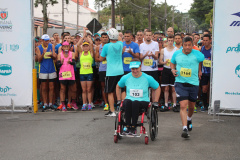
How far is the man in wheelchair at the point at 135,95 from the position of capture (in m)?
7.64

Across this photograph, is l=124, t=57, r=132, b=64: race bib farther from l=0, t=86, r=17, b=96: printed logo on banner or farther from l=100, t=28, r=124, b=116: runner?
l=0, t=86, r=17, b=96: printed logo on banner

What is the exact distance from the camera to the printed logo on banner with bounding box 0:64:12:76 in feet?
38.9

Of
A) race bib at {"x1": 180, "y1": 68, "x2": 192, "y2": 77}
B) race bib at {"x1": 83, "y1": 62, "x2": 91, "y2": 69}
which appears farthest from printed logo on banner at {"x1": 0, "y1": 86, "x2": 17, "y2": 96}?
race bib at {"x1": 180, "y1": 68, "x2": 192, "y2": 77}

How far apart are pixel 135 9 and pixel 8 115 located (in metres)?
62.7

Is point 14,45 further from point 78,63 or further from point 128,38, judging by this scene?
point 128,38

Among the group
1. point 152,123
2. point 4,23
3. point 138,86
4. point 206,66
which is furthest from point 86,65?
point 152,123

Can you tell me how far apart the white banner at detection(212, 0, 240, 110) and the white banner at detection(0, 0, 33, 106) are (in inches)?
208

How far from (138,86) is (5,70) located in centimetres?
541

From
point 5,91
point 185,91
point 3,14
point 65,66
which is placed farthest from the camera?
point 65,66

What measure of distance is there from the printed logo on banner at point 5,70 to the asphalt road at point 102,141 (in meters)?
1.42

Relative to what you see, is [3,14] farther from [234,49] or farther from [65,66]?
[234,49]

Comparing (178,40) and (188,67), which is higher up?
(178,40)

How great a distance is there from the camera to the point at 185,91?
861 centimetres

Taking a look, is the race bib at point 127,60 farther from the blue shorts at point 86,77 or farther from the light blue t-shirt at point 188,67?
the light blue t-shirt at point 188,67
